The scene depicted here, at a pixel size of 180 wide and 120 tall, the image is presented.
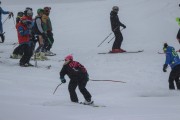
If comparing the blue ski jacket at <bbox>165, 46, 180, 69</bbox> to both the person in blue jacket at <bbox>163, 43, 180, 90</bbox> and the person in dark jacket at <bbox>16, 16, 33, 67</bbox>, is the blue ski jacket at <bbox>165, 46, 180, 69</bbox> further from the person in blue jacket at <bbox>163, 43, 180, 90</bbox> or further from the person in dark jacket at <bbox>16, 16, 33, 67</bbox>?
the person in dark jacket at <bbox>16, 16, 33, 67</bbox>

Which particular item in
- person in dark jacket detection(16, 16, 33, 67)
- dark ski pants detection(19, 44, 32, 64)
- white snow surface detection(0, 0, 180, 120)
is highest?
person in dark jacket detection(16, 16, 33, 67)

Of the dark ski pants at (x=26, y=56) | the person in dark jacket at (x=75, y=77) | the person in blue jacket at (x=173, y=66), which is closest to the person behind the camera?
the person in dark jacket at (x=75, y=77)

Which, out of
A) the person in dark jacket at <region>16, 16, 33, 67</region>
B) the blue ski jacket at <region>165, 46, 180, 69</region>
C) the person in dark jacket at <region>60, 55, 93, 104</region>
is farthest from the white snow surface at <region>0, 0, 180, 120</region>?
the blue ski jacket at <region>165, 46, 180, 69</region>

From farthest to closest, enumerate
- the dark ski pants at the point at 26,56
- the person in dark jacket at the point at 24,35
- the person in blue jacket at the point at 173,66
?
the person in dark jacket at the point at 24,35 → the dark ski pants at the point at 26,56 → the person in blue jacket at the point at 173,66

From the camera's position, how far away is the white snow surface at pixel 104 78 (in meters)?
8.60

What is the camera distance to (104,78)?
1288 cm

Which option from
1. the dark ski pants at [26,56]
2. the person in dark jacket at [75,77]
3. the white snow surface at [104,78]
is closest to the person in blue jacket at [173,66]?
the white snow surface at [104,78]

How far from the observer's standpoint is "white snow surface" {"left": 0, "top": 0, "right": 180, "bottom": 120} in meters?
8.60

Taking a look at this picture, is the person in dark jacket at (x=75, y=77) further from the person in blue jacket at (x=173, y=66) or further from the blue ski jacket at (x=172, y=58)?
the blue ski jacket at (x=172, y=58)

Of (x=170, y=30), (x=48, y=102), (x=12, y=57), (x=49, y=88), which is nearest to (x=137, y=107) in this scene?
(x=48, y=102)

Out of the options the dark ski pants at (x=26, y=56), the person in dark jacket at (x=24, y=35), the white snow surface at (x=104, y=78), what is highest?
the person in dark jacket at (x=24, y=35)

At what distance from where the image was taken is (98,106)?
9570 mm

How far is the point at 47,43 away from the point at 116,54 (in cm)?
224

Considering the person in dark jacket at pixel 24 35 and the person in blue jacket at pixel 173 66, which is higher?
the person in dark jacket at pixel 24 35
